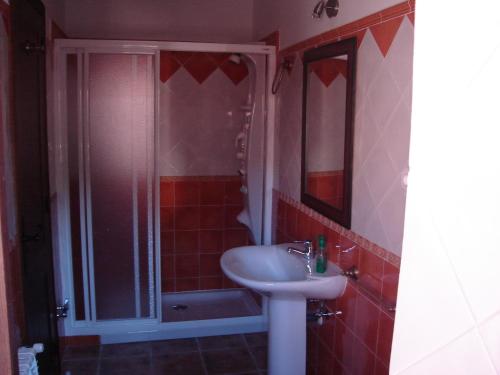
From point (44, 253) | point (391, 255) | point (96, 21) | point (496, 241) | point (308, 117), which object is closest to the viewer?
point (496, 241)

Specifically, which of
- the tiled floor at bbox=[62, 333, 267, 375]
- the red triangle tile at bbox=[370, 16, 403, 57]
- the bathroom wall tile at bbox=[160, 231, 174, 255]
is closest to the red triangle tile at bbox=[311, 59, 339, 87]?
the red triangle tile at bbox=[370, 16, 403, 57]

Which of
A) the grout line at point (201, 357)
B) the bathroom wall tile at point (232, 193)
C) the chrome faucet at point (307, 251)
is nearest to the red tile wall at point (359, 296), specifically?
the chrome faucet at point (307, 251)

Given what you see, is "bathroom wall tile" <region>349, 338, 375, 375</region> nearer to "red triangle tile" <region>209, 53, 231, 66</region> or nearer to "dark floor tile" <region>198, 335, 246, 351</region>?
"dark floor tile" <region>198, 335, 246, 351</region>

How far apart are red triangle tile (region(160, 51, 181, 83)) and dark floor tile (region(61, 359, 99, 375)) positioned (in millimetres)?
2062

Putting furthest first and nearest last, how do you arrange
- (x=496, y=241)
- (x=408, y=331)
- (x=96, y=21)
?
(x=96, y=21)
(x=408, y=331)
(x=496, y=241)

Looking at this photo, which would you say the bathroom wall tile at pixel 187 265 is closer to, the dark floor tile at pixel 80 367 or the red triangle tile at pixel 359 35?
the dark floor tile at pixel 80 367

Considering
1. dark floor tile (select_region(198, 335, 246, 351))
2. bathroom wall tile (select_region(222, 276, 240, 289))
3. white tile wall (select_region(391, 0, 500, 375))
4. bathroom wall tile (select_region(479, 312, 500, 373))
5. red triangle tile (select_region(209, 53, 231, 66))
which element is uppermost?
red triangle tile (select_region(209, 53, 231, 66))

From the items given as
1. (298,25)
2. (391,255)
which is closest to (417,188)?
(391,255)

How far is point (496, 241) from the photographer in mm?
486

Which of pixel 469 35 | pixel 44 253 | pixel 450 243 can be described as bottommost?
pixel 44 253

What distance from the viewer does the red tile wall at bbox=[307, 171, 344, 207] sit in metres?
2.27

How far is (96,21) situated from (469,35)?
137 inches

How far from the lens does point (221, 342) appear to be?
11.0 ft

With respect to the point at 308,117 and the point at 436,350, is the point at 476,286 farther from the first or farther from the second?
the point at 308,117
